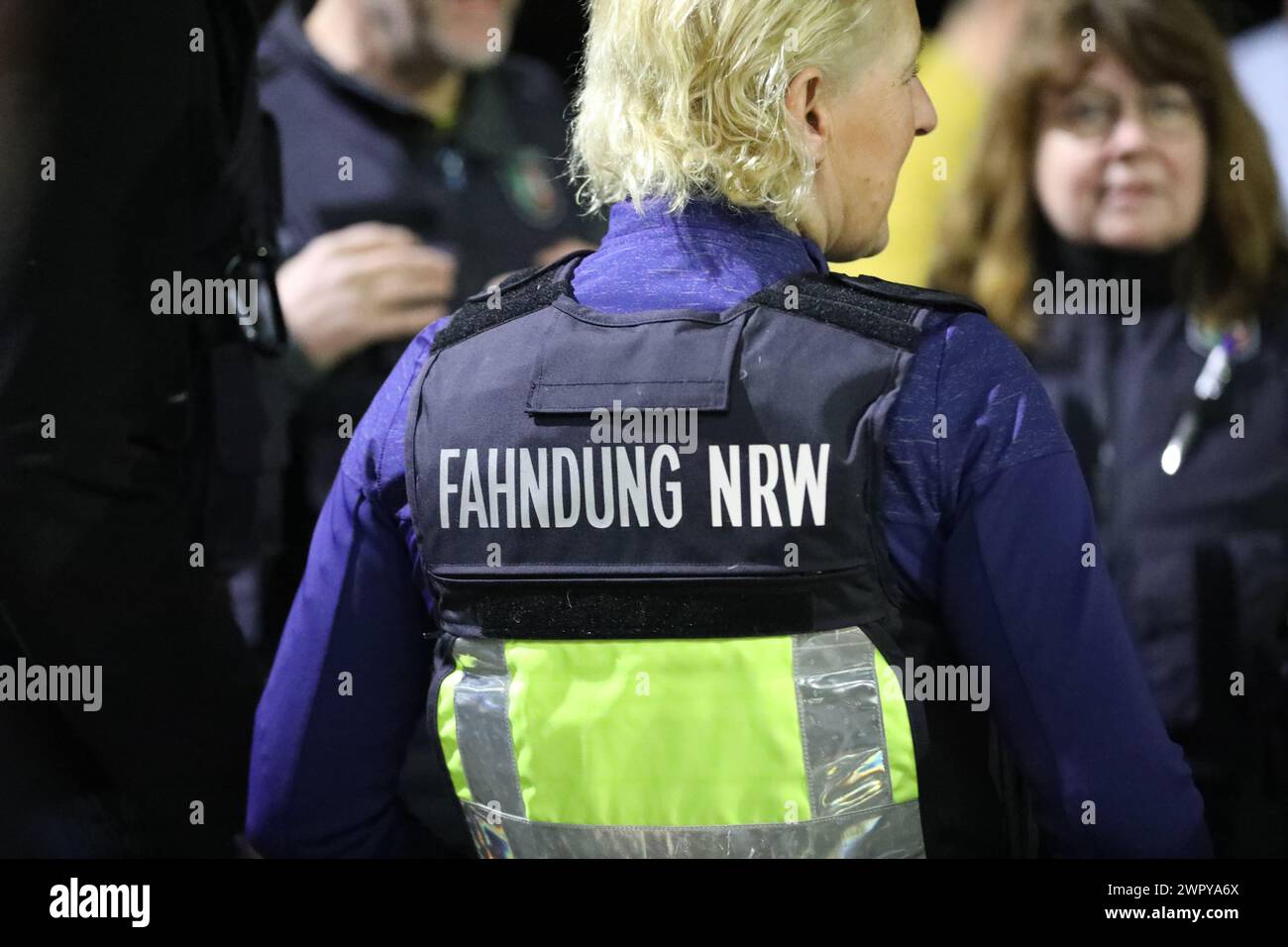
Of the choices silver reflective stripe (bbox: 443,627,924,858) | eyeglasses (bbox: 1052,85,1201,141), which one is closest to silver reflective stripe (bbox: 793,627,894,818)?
silver reflective stripe (bbox: 443,627,924,858)

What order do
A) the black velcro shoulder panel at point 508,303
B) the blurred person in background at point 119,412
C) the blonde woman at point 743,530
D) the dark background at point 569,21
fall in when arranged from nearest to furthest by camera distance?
1. the blonde woman at point 743,530
2. the black velcro shoulder panel at point 508,303
3. the blurred person in background at point 119,412
4. the dark background at point 569,21

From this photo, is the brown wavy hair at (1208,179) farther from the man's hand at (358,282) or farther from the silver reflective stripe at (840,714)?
the silver reflective stripe at (840,714)

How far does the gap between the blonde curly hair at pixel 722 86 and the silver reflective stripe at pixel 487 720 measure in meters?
0.46

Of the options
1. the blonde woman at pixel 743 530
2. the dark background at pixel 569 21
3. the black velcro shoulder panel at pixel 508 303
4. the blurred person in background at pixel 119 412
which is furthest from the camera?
the dark background at pixel 569 21

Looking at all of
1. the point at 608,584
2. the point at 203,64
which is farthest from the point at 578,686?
the point at 203,64

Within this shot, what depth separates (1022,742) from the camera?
4.08ft

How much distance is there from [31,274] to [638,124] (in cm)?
91

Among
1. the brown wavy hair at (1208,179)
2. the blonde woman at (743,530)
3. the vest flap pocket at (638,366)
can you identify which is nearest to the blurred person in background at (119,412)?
the blonde woman at (743,530)

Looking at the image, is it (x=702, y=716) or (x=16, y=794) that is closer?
(x=702, y=716)

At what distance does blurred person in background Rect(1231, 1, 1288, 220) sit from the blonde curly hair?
1020mm

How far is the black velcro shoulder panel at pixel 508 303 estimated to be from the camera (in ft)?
4.26

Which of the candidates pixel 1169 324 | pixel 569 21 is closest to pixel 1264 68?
pixel 1169 324

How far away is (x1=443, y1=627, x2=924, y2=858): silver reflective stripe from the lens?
1.23m

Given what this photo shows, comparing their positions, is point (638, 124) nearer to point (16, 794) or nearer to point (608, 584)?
point (608, 584)
